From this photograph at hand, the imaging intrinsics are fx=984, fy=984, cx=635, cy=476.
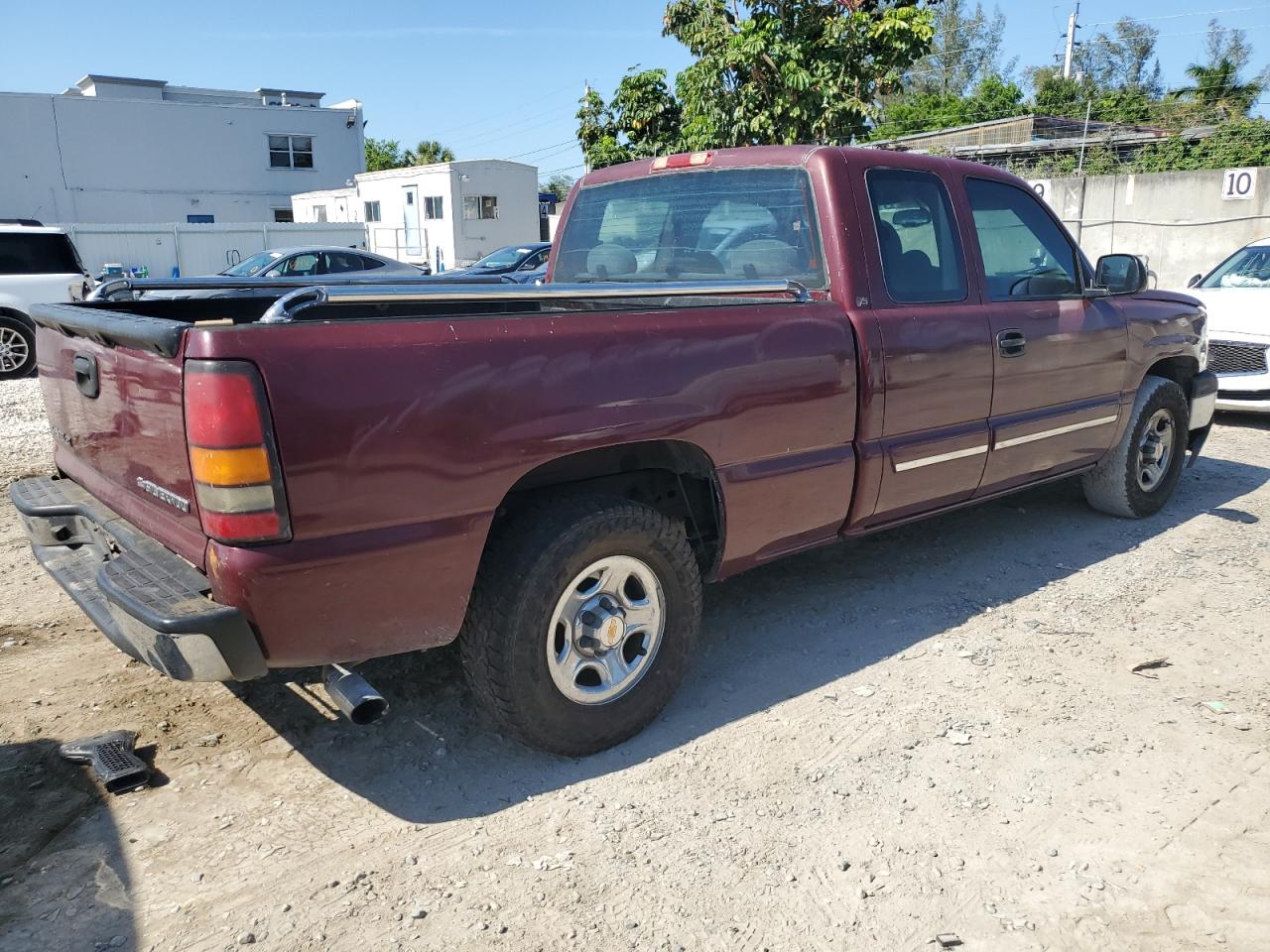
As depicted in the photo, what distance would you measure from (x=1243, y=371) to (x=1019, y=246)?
5128 millimetres

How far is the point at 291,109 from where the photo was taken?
37.1 m

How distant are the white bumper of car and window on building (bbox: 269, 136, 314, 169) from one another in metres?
35.7

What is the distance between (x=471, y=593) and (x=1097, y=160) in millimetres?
23427

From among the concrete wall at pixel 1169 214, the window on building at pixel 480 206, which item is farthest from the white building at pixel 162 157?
the concrete wall at pixel 1169 214

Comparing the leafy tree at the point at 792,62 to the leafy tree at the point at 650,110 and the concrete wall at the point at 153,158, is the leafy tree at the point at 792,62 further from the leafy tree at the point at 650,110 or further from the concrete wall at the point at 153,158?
the concrete wall at the point at 153,158

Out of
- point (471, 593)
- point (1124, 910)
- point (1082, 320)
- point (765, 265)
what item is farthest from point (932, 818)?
point (1082, 320)

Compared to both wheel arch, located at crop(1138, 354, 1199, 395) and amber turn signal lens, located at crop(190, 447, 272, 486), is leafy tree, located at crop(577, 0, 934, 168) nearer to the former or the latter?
wheel arch, located at crop(1138, 354, 1199, 395)

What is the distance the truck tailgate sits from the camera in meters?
2.65

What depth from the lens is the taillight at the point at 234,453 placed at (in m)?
2.43

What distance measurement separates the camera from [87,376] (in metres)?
3.17

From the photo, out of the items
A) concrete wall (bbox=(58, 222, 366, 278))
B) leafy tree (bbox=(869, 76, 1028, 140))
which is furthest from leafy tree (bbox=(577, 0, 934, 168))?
leafy tree (bbox=(869, 76, 1028, 140))

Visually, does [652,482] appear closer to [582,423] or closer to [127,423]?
[582,423]

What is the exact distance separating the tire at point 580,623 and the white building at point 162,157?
117 feet

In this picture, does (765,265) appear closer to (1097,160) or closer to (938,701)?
(938,701)
